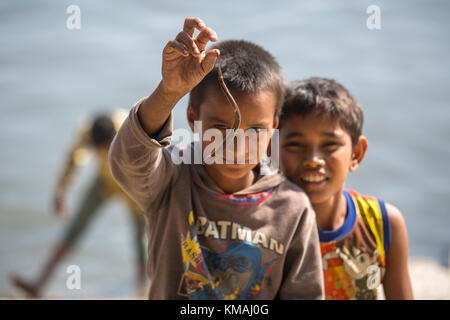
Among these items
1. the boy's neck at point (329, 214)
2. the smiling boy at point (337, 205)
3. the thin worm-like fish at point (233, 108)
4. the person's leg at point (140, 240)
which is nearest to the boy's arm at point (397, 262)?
the smiling boy at point (337, 205)

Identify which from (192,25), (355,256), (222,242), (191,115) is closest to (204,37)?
(192,25)

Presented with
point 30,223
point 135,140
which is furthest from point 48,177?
point 135,140

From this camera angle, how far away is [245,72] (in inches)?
74.5

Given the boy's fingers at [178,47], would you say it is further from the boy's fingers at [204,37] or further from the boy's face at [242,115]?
the boy's face at [242,115]

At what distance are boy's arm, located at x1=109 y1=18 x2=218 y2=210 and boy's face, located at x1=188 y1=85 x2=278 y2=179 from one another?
0.19m

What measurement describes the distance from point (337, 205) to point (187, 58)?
3.45ft

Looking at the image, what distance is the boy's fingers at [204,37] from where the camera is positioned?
5.08ft

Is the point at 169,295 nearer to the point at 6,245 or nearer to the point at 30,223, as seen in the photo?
the point at 6,245

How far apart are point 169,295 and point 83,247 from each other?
16.8 feet

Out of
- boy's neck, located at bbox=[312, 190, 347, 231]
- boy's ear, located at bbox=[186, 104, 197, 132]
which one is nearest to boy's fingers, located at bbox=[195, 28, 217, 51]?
boy's ear, located at bbox=[186, 104, 197, 132]

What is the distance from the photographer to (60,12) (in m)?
14.5

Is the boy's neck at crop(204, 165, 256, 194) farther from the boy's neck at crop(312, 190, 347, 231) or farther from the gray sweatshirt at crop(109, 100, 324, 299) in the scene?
the boy's neck at crop(312, 190, 347, 231)

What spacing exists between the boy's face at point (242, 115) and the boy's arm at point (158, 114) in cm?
19

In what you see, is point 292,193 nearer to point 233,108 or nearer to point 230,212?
point 230,212
